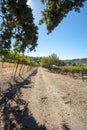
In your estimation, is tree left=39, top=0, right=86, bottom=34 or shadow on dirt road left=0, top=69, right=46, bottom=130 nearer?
shadow on dirt road left=0, top=69, right=46, bottom=130

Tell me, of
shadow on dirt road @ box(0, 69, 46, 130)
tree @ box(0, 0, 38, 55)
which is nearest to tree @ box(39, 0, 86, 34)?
tree @ box(0, 0, 38, 55)

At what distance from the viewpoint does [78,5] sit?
11.0 meters

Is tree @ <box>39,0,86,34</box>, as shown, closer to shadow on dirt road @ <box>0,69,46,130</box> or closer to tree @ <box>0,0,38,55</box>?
tree @ <box>0,0,38,55</box>

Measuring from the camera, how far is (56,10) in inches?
461

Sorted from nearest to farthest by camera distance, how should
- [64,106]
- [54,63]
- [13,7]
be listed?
[13,7] < [64,106] < [54,63]

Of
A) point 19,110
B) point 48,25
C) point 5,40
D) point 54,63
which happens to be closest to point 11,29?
point 5,40

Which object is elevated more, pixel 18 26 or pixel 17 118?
pixel 18 26

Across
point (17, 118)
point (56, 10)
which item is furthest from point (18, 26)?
point (17, 118)

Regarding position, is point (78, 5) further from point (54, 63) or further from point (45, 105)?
point (54, 63)

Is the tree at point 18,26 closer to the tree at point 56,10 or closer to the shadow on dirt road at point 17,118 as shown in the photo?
the tree at point 56,10

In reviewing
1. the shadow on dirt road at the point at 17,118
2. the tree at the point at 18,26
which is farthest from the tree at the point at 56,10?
the shadow on dirt road at the point at 17,118

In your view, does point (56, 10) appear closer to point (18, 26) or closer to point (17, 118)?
point (18, 26)

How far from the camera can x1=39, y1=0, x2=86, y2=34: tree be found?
36.1 ft

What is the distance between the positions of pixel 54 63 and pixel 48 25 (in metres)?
140
